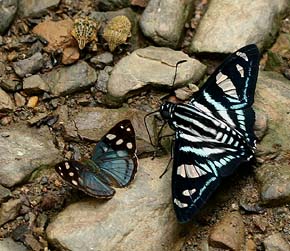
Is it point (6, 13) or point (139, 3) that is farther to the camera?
point (139, 3)

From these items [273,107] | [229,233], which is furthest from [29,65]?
[229,233]

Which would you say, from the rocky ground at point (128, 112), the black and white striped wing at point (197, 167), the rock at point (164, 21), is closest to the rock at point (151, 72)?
the rocky ground at point (128, 112)

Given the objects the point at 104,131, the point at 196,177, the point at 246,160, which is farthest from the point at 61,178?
the point at 246,160

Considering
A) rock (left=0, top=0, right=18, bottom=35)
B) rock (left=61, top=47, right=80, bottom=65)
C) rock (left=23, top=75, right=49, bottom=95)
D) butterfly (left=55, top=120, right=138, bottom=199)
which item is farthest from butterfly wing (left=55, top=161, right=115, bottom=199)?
rock (left=0, top=0, right=18, bottom=35)

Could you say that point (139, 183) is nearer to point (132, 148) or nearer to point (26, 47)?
point (132, 148)

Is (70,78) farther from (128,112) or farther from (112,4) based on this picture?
(112,4)

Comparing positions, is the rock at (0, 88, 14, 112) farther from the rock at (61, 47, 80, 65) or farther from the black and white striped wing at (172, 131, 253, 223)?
the black and white striped wing at (172, 131, 253, 223)
